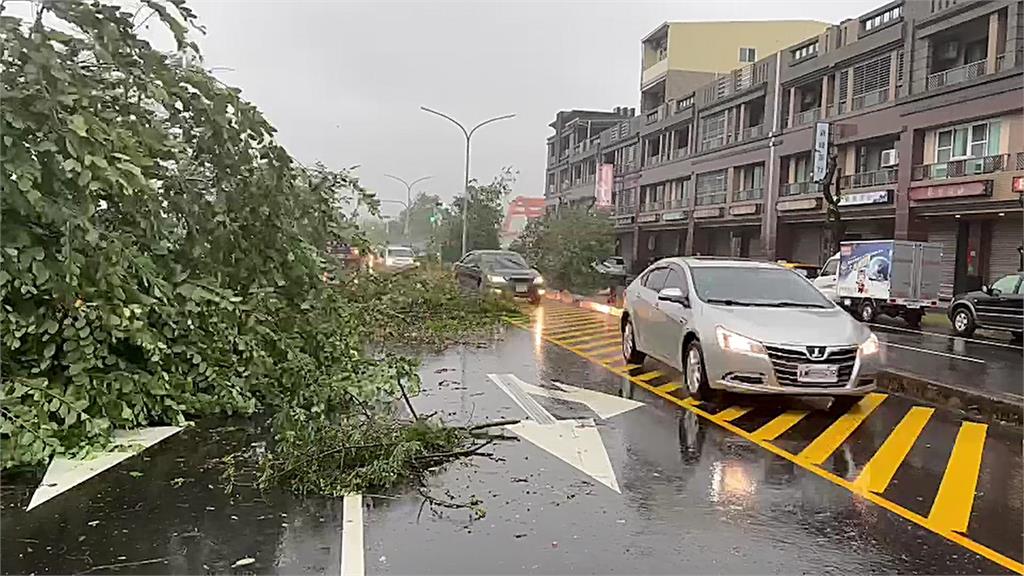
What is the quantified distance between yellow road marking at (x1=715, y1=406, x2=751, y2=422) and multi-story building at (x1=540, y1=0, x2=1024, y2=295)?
23.0m

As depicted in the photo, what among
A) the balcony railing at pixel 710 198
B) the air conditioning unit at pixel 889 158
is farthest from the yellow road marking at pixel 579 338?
the balcony railing at pixel 710 198

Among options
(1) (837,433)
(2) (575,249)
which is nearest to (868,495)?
(1) (837,433)

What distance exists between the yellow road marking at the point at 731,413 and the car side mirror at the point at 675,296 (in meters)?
1.33

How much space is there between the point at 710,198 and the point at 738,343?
1670 inches

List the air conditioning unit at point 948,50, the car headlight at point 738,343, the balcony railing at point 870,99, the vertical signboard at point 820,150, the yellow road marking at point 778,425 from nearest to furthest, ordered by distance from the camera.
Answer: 1. the yellow road marking at point 778,425
2. the car headlight at point 738,343
3. the air conditioning unit at point 948,50
4. the balcony railing at point 870,99
5. the vertical signboard at point 820,150

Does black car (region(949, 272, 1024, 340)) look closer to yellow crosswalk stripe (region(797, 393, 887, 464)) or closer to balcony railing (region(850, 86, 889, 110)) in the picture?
yellow crosswalk stripe (region(797, 393, 887, 464))

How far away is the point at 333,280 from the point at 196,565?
5230mm

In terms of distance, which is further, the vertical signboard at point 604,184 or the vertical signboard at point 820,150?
the vertical signboard at point 604,184

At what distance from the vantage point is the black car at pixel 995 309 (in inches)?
749

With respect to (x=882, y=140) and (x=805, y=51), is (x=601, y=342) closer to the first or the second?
(x=882, y=140)

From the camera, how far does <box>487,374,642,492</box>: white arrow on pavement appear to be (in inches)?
256

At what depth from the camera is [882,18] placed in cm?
3597

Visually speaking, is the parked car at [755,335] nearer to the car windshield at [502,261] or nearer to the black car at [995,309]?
the black car at [995,309]

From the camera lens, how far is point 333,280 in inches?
369
